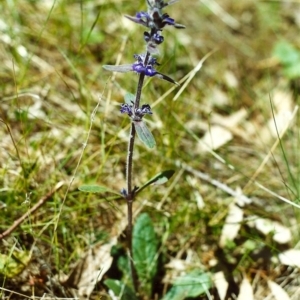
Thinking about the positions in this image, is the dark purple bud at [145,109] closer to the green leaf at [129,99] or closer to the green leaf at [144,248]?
the green leaf at [129,99]

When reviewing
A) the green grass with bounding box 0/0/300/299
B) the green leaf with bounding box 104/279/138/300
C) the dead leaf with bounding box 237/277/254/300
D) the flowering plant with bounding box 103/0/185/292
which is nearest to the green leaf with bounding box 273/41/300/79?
the green grass with bounding box 0/0/300/299

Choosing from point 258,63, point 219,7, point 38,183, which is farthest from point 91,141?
point 219,7

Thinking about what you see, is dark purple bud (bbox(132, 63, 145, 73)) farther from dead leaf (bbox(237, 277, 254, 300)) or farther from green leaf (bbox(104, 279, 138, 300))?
dead leaf (bbox(237, 277, 254, 300))

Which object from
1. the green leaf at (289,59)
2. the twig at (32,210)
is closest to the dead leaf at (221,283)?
the twig at (32,210)

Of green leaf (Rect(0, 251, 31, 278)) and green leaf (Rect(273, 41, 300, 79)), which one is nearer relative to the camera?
green leaf (Rect(0, 251, 31, 278))

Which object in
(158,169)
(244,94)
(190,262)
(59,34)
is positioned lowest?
(190,262)

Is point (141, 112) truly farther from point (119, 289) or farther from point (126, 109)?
point (119, 289)

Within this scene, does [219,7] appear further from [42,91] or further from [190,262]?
[190,262]
